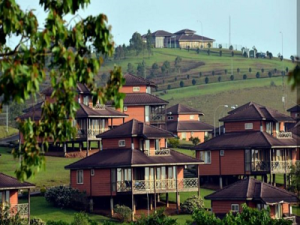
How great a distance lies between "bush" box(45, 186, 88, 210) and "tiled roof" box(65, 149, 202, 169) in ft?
11.8

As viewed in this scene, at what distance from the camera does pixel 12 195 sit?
71.9 meters

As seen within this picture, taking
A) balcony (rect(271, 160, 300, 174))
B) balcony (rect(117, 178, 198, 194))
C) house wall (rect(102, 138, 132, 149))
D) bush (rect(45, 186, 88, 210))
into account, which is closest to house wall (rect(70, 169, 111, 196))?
balcony (rect(117, 178, 198, 194))

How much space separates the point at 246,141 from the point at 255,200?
17.0m

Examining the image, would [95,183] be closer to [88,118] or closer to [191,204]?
[191,204]

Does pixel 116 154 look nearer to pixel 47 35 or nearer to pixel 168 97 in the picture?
pixel 47 35

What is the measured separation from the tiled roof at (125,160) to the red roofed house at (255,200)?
745cm

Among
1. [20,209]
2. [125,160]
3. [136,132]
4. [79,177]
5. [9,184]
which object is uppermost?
[136,132]

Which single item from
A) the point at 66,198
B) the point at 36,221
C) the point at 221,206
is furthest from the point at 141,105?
the point at 36,221

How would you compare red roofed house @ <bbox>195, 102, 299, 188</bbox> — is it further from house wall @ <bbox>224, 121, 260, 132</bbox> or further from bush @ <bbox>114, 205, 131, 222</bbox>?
bush @ <bbox>114, 205, 131, 222</bbox>

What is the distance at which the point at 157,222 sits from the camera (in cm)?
5953

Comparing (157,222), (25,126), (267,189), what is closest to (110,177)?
(267,189)

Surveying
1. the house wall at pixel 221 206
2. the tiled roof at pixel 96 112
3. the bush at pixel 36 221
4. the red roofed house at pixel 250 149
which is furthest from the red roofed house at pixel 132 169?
the tiled roof at pixel 96 112

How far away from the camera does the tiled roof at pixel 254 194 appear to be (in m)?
74.0

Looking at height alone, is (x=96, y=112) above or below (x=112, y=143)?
above
